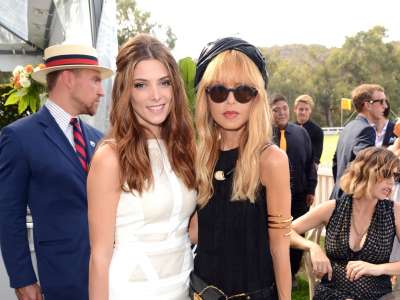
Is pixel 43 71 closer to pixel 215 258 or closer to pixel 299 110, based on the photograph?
pixel 215 258

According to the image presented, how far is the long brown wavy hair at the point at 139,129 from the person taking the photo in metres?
1.70

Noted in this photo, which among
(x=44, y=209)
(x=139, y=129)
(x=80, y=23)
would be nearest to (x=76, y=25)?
(x=80, y=23)

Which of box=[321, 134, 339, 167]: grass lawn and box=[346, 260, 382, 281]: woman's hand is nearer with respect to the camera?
box=[346, 260, 382, 281]: woman's hand

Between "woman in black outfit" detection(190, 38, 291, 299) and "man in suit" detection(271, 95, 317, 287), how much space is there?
3.26m

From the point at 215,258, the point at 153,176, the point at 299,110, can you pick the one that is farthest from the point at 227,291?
the point at 299,110

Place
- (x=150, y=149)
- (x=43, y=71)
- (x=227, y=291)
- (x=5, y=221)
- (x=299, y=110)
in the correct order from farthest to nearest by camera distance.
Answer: (x=299, y=110)
(x=43, y=71)
(x=5, y=221)
(x=150, y=149)
(x=227, y=291)

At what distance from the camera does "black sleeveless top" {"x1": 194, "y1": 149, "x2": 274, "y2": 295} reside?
66.7 inches

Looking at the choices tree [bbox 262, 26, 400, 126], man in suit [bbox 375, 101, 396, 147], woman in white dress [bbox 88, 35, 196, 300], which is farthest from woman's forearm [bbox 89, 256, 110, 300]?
tree [bbox 262, 26, 400, 126]

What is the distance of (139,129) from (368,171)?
1.72m

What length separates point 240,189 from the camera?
5.53 feet

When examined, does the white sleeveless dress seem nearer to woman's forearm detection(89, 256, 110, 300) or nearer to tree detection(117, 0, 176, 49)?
woman's forearm detection(89, 256, 110, 300)

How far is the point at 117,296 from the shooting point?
5.66ft

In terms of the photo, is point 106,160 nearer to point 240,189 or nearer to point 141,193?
point 141,193

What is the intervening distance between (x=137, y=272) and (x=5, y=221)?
3.21ft
